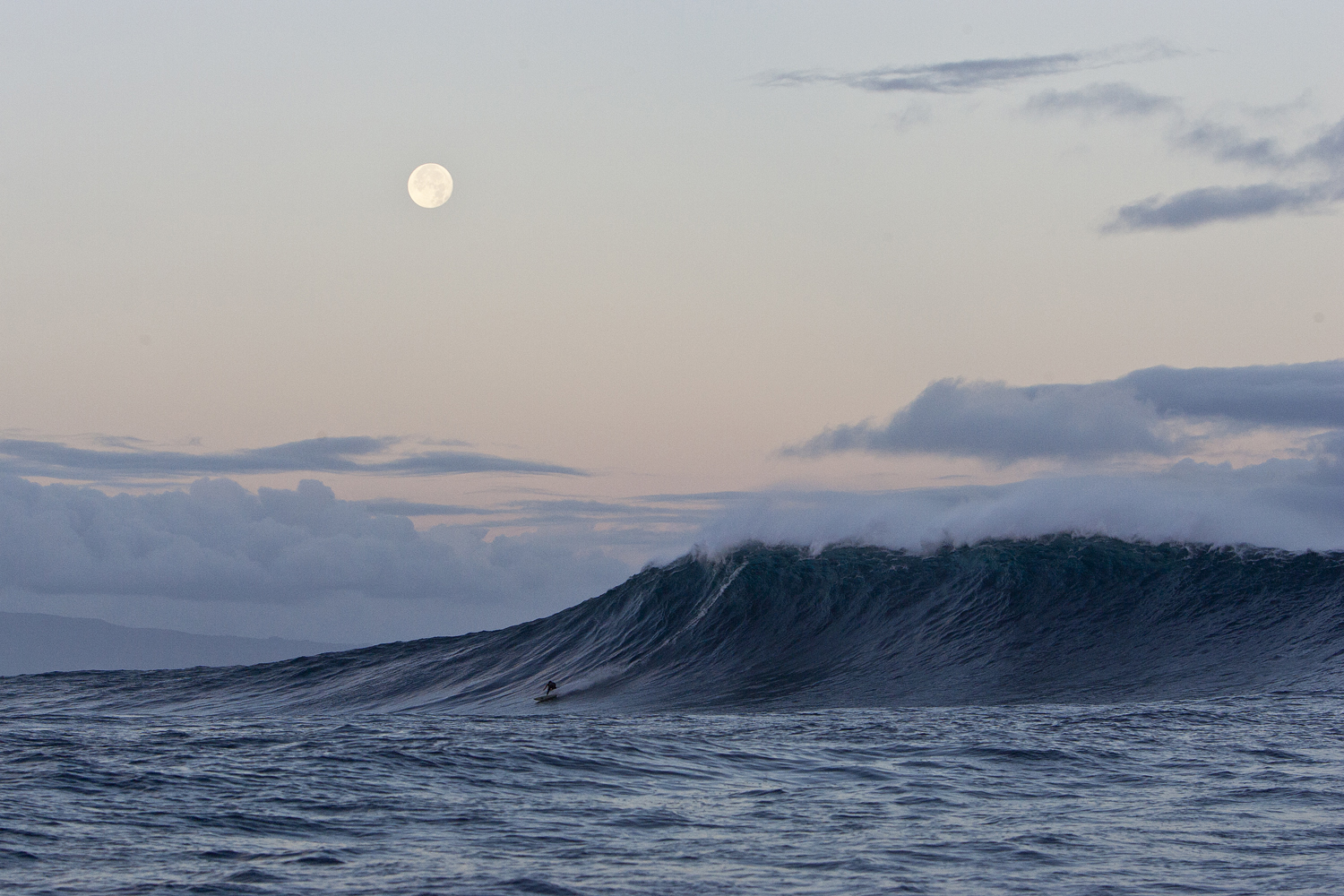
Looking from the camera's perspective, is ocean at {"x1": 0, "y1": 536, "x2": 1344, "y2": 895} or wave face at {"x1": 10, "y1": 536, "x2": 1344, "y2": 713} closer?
ocean at {"x1": 0, "y1": 536, "x2": 1344, "y2": 895}

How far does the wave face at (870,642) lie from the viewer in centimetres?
1988

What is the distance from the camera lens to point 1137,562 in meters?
26.1

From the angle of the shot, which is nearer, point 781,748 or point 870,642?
point 781,748

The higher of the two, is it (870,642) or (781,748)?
(870,642)

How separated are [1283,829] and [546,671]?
666 inches

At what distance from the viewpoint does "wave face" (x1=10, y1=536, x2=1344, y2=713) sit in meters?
19.9

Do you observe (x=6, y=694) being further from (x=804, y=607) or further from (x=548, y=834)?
(x=548, y=834)

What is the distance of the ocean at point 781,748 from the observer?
27.4 ft

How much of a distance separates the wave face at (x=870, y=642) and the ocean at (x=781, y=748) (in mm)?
96

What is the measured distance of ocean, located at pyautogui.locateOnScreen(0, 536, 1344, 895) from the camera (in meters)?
8.36

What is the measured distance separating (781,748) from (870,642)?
1010cm

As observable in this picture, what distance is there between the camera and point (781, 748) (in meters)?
13.7

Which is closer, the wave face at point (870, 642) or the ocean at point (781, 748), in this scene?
the ocean at point (781, 748)

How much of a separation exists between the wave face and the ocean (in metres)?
0.10
